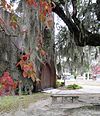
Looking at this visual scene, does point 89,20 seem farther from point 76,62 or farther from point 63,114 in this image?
point 76,62

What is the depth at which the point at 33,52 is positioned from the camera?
3.85 m

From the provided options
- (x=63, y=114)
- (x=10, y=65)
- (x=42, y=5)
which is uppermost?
(x=42, y=5)

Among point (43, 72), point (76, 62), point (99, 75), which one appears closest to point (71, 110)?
point (76, 62)

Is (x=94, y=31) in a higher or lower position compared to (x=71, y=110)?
higher

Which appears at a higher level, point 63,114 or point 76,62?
point 76,62

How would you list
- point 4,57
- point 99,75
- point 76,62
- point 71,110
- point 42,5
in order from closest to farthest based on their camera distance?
point 42,5 < point 4,57 < point 71,110 < point 76,62 < point 99,75

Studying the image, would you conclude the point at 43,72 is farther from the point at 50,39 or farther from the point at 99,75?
the point at 99,75

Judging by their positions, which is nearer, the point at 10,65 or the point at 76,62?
the point at 10,65

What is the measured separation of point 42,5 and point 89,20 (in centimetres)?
585

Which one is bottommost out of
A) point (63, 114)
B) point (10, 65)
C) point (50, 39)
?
point (63, 114)

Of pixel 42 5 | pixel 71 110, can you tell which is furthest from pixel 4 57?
pixel 71 110

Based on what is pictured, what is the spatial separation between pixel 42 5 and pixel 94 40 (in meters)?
5.86

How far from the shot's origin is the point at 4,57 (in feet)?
12.1

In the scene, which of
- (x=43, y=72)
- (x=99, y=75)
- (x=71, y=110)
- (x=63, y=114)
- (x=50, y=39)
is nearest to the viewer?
(x=63, y=114)
